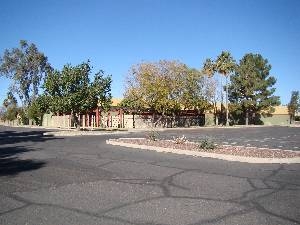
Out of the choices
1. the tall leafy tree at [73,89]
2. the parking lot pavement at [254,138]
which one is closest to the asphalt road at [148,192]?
the parking lot pavement at [254,138]

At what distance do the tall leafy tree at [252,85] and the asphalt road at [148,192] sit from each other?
52738 millimetres

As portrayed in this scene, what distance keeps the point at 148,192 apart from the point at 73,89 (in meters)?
30.1

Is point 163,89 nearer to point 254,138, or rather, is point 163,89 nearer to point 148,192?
point 254,138

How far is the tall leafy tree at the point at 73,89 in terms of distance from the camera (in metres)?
36.5

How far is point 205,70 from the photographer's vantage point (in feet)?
204

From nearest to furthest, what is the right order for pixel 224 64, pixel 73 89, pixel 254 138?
1. pixel 254 138
2. pixel 73 89
3. pixel 224 64

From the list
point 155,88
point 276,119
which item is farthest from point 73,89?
point 276,119

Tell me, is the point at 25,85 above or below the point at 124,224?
above

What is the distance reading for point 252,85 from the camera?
64375mm

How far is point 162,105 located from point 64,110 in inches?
693

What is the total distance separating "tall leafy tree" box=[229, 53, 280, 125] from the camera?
64125 millimetres

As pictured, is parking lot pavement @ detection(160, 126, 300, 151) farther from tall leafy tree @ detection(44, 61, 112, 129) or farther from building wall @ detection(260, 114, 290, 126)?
building wall @ detection(260, 114, 290, 126)

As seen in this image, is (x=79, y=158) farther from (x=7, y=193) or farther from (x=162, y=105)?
(x=162, y=105)

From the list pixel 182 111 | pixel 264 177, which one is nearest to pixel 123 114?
pixel 182 111
